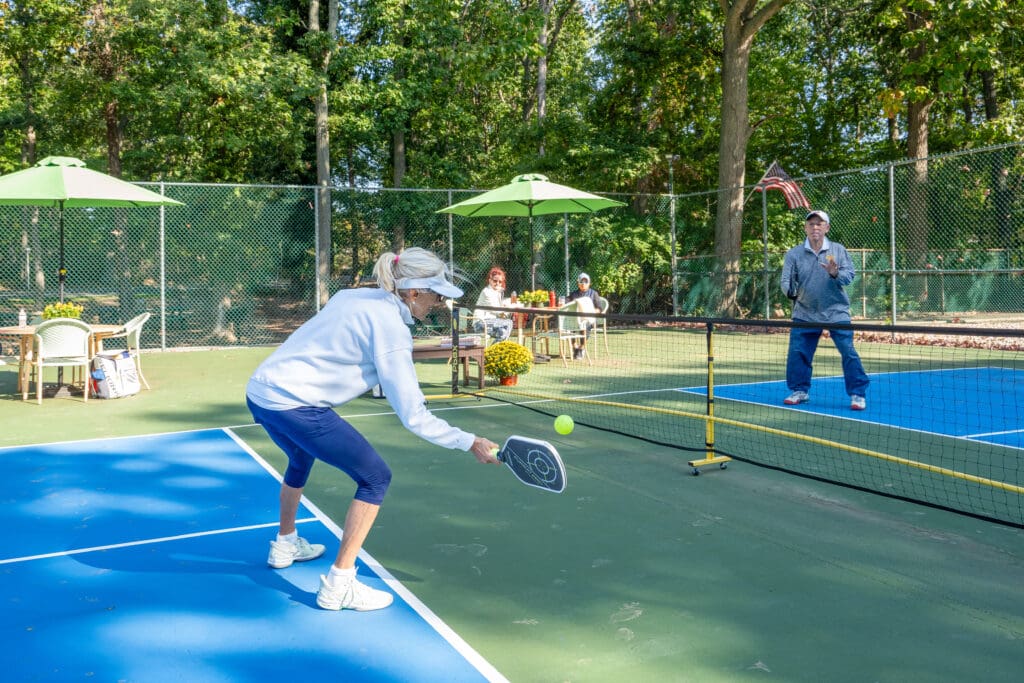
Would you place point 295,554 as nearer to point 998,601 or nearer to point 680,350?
point 998,601

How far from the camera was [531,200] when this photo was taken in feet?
44.0

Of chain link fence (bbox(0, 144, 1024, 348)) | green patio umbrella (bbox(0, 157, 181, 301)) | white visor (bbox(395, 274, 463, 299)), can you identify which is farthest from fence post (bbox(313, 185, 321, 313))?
white visor (bbox(395, 274, 463, 299))

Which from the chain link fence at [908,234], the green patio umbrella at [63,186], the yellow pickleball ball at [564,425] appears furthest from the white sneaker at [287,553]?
the chain link fence at [908,234]

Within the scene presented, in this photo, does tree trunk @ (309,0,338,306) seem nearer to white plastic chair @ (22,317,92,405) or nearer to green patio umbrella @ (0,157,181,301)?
green patio umbrella @ (0,157,181,301)

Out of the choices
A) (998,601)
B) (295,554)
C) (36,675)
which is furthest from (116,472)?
(998,601)

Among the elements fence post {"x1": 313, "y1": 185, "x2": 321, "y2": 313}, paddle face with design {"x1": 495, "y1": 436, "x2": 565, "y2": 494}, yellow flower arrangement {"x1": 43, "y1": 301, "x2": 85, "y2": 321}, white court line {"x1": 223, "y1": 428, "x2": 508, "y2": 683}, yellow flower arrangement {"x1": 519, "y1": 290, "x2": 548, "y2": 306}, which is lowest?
white court line {"x1": 223, "y1": 428, "x2": 508, "y2": 683}

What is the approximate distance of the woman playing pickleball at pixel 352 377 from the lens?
3.54 m

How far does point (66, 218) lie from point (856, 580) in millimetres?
15476

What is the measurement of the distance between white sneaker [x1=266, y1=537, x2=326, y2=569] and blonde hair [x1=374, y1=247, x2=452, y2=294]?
1.58 m

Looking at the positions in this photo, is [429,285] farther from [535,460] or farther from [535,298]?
[535,298]

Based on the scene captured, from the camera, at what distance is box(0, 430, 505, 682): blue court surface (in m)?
3.27

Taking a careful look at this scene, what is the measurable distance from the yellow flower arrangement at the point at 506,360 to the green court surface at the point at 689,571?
3774 millimetres

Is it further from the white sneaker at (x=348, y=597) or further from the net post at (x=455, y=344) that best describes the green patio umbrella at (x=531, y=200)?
the white sneaker at (x=348, y=597)

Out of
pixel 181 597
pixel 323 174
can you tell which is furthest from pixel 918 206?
pixel 181 597
